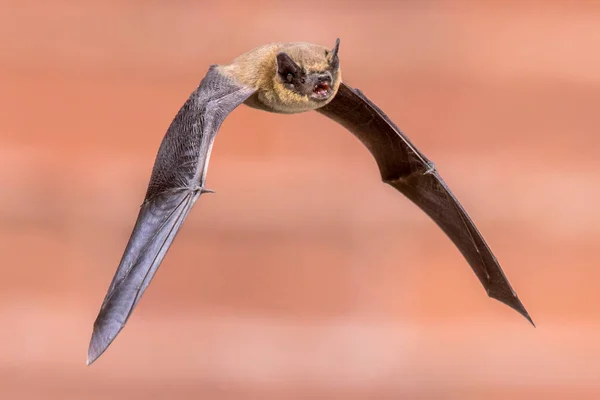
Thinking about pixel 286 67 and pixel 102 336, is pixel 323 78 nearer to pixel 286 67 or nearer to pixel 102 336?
pixel 286 67

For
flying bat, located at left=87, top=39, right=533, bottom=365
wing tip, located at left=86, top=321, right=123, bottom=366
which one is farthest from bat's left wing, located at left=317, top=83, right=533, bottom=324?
wing tip, located at left=86, top=321, right=123, bottom=366

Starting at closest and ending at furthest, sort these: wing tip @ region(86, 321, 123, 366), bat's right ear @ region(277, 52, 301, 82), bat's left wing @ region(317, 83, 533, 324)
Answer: wing tip @ region(86, 321, 123, 366) < bat's right ear @ region(277, 52, 301, 82) < bat's left wing @ region(317, 83, 533, 324)

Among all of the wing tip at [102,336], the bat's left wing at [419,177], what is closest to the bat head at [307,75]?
the bat's left wing at [419,177]

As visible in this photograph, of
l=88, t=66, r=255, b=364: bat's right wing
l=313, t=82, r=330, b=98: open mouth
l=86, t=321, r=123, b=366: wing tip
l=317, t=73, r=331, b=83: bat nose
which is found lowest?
l=86, t=321, r=123, b=366: wing tip

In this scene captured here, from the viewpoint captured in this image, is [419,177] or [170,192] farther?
[419,177]

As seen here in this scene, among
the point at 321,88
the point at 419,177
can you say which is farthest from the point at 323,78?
the point at 419,177

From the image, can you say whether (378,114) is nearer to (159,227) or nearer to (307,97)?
(307,97)

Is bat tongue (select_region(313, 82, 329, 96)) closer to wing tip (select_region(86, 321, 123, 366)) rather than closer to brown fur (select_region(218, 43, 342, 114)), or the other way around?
brown fur (select_region(218, 43, 342, 114))

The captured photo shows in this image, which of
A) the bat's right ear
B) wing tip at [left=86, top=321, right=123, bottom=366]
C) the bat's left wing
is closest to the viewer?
wing tip at [left=86, top=321, right=123, bottom=366]
